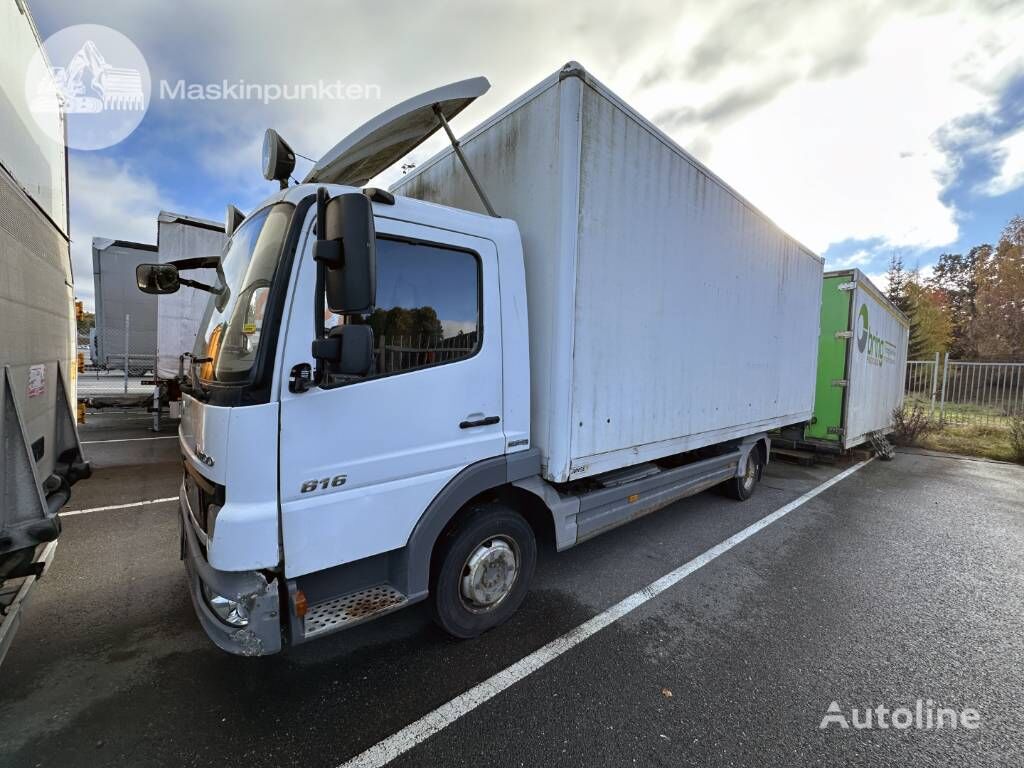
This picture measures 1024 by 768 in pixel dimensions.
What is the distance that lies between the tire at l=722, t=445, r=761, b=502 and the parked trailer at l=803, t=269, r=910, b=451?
269 cm

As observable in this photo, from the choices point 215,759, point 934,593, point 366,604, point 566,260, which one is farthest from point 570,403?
point 934,593

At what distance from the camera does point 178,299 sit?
7.77 m

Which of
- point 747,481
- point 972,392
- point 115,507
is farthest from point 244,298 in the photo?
point 972,392

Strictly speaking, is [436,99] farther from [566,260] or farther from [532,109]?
[566,260]

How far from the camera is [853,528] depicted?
511 centimetres

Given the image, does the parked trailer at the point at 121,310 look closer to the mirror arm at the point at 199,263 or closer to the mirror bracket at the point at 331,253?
the mirror arm at the point at 199,263

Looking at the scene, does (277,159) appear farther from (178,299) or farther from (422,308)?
(178,299)

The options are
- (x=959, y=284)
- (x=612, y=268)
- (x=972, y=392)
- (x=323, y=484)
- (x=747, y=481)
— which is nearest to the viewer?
Answer: (x=323, y=484)

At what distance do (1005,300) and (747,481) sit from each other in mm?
36256

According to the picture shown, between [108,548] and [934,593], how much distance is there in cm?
701

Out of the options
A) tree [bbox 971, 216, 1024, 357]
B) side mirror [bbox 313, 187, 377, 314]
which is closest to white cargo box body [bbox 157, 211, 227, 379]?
side mirror [bbox 313, 187, 377, 314]

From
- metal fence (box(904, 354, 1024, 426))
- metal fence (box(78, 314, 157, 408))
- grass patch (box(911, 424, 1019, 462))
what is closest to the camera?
metal fence (box(78, 314, 157, 408))

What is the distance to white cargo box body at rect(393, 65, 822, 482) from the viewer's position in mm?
2766

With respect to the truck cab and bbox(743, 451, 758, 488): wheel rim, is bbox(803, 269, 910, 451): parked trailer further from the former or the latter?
the truck cab
